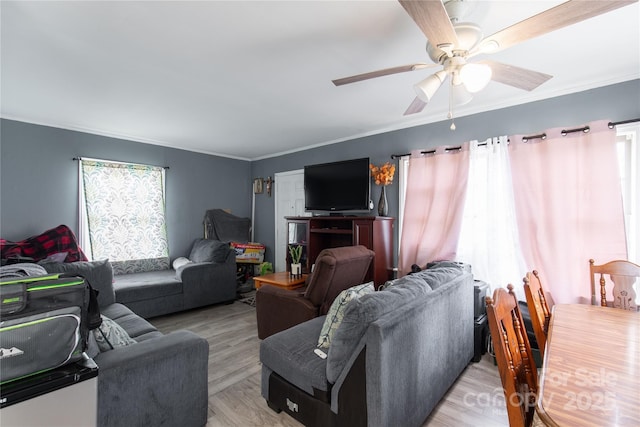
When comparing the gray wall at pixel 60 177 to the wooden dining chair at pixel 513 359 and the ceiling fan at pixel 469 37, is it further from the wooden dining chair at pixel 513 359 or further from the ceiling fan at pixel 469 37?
the wooden dining chair at pixel 513 359

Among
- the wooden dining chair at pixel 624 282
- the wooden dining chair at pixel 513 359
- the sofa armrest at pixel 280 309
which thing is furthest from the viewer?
the sofa armrest at pixel 280 309

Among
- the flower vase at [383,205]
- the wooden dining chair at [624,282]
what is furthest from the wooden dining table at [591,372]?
the flower vase at [383,205]

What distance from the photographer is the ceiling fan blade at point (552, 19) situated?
1.06 meters

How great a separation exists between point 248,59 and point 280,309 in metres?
2.08

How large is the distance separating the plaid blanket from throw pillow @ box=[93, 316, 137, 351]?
2339 mm

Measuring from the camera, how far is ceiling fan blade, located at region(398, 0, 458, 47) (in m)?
1.07

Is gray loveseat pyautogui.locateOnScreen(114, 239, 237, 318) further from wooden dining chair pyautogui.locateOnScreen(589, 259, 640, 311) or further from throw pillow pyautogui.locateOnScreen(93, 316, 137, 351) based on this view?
wooden dining chair pyautogui.locateOnScreen(589, 259, 640, 311)

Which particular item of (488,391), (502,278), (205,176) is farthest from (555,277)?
(205,176)

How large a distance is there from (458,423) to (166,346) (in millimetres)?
1828

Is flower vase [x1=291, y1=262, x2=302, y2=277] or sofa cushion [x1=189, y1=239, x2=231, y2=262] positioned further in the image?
sofa cushion [x1=189, y1=239, x2=231, y2=262]

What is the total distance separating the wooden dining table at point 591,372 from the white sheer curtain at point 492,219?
1.33 m

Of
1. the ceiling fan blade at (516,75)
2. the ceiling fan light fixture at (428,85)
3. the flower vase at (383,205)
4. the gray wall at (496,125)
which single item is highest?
the gray wall at (496,125)

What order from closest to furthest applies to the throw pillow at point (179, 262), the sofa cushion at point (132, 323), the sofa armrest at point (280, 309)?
the sofa cushion at point (132, 323) → the sofa armrest at point (280, 309) → the throw pillow at point (179, 262)

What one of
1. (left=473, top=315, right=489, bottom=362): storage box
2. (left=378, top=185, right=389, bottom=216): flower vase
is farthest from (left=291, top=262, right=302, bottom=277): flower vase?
(left=473, top=315, right=489, bottom=362): storage box
